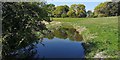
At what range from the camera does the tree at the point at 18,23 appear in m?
19.2

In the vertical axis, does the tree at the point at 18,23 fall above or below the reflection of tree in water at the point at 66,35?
above

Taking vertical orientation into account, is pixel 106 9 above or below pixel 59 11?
above

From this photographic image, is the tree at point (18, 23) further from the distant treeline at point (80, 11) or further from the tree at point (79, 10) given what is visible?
the tree at point (79, 10)

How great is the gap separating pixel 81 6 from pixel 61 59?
87.0 meters

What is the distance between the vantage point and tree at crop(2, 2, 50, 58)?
19156mm

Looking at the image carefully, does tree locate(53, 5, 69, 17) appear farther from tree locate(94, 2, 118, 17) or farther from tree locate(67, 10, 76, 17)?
tree locate(94, 2, 118, 17)

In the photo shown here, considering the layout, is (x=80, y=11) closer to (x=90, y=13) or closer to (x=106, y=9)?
(x=90, y=13)

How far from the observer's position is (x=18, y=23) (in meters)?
20.0

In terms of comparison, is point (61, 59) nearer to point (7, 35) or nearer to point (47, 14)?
point (47, 14)

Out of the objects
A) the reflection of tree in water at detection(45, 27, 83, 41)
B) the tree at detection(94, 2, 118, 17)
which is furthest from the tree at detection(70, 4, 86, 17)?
the reflection of tree in water at detection(45, 27, 83, 41)

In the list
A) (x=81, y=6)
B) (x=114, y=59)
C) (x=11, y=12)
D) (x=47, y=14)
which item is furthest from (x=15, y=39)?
(x=81, y=6)

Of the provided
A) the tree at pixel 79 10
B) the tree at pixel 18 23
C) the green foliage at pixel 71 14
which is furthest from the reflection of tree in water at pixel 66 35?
the tree at pixel 79 10

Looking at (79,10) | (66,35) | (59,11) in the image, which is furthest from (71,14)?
(66,35)

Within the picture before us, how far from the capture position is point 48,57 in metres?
22.9
